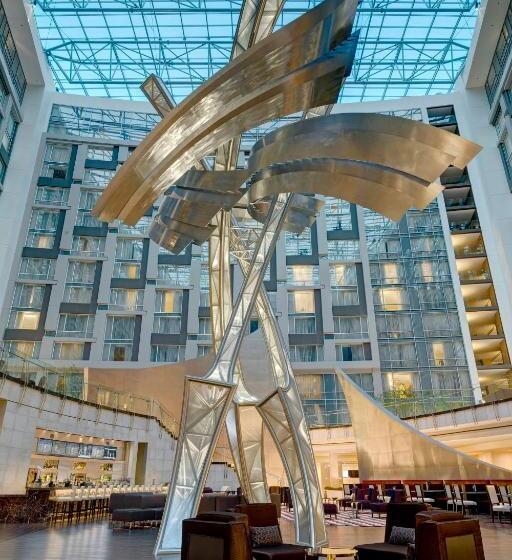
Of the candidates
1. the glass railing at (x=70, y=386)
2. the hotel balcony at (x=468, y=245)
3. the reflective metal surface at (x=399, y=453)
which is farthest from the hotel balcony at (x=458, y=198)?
the glass railing at (x=70, y=386)

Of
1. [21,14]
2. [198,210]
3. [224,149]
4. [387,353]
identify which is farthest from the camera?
[387,353]

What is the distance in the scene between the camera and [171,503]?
7641 mm

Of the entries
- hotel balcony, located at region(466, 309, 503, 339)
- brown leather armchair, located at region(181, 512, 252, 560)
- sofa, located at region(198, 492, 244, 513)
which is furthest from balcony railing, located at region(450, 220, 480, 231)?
brown leather armchair, located at region(181, 512, 252, 560)

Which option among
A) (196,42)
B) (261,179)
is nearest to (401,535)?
(261,179)

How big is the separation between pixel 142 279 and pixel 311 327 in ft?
40.8

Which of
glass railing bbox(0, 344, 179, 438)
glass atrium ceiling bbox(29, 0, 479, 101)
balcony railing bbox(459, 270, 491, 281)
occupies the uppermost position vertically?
glass atrium ceiling bbox(29, 0, 479, 101)

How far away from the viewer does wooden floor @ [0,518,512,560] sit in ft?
25.6

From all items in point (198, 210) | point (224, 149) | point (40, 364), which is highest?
point (224, 149)

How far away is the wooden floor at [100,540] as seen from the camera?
7797 millimetres

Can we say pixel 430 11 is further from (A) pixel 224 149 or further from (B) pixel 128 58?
(A) pixel 224 149

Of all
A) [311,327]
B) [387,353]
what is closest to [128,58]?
[311,327]

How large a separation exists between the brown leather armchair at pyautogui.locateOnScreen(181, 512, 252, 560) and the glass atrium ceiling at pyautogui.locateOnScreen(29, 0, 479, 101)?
3258 cm

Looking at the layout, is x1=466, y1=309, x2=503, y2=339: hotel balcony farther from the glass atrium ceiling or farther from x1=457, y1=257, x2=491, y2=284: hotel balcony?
the glass atrium ceiling

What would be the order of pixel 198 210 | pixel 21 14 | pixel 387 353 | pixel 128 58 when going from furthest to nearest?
pixel 128 58
pixel 387 353
pixel 21 14
pixel 198 210
